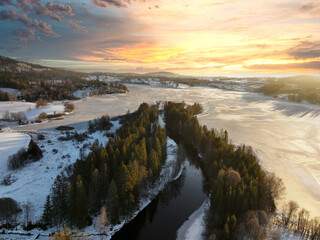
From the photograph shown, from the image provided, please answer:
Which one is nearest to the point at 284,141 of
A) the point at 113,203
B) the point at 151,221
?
the point at 151,221

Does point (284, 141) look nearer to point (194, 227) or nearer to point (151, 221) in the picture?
point (194, 227)

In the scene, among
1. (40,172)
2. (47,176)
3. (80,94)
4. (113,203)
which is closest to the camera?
(113,203)

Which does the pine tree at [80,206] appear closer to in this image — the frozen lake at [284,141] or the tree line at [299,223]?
the tree line at [299,223]

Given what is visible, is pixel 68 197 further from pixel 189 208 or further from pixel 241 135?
pixel 241 135

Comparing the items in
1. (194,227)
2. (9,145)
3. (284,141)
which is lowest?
(9,145)

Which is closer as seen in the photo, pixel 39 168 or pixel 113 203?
pixel 113 203

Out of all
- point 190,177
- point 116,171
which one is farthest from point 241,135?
point 116,171

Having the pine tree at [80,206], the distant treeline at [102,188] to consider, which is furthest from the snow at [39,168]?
A: the pine tree at [80,206]
